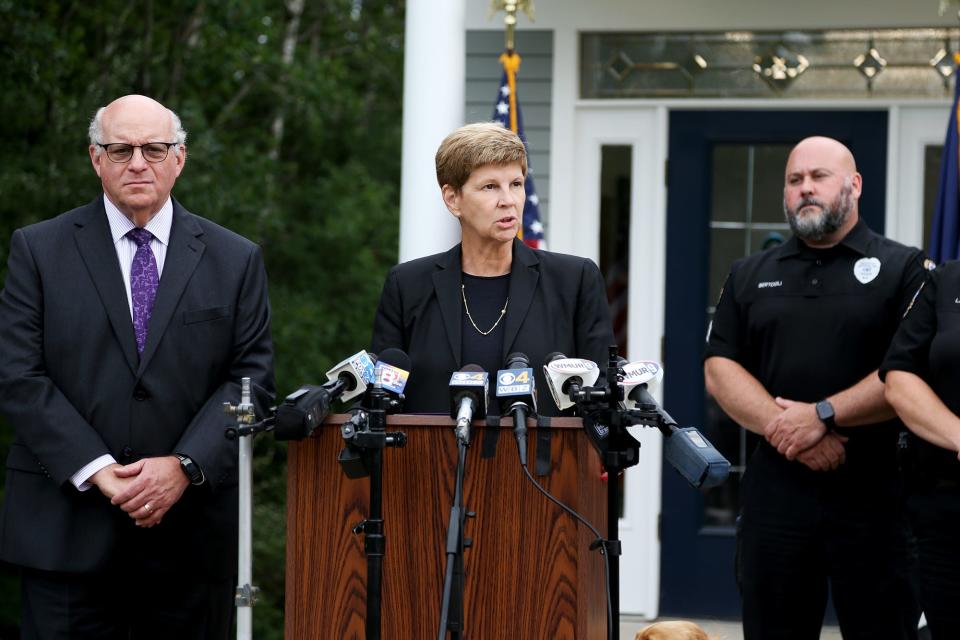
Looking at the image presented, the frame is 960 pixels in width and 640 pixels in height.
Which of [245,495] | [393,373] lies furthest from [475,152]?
[245,495]

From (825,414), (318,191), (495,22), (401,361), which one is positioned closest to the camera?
(401,361)

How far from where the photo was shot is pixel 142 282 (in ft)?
14.0

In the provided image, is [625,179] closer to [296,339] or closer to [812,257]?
[812,257]

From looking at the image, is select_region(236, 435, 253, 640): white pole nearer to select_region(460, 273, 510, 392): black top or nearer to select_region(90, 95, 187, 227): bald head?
select_region(460, 273, 510, 392): black top

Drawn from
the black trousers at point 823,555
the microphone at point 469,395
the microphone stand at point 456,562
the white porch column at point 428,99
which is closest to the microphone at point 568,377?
the microphone at point 469,395

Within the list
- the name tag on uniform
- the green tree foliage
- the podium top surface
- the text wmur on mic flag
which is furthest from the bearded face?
the green tree foliage

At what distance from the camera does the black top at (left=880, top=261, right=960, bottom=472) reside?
4270 millimetres

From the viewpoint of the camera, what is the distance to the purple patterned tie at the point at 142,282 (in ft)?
13.9

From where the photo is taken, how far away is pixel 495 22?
7.60m

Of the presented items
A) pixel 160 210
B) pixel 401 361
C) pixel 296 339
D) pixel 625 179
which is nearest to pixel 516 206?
pixel 401 361

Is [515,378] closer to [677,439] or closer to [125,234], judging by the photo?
[677,439]

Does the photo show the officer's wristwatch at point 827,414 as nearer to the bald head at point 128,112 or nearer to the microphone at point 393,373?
the microphone at point 393,373

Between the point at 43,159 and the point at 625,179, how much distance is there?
6.44m

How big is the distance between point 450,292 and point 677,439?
116cm
